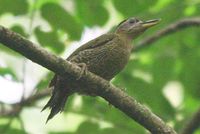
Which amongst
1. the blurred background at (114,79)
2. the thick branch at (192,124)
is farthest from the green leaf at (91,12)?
the thick branch at (192,124)

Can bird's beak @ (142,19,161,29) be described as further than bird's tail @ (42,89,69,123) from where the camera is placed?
Yes

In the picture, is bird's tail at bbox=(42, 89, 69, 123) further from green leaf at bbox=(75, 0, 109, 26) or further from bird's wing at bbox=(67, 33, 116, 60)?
green leaf at bbox=(75, 0, 109, 26)

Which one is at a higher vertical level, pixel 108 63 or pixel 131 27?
pixel 131 27

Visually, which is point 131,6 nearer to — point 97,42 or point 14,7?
point 97,42

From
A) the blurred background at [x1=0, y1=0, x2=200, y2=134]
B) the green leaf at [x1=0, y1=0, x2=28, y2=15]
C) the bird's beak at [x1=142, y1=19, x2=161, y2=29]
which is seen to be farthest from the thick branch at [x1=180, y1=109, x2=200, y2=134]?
the green leaf at [x1=0, y1=0, x2=28, y2=15]

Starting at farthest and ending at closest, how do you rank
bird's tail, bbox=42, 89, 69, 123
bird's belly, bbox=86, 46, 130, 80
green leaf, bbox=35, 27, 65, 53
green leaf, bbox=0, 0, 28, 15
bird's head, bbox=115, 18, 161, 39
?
1. bird's head, bbox=115, 18, 161, 39
2. green leaf, bbox=35, 27, 65, 53
3. green leaf, bbox=0, 0, 28, 15
4. bird's belly, bbox=86, 46, 130, 80
5. bird's tail, bbox=42, 89, 69, 123

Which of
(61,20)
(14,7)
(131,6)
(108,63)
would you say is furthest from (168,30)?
(14,7)
